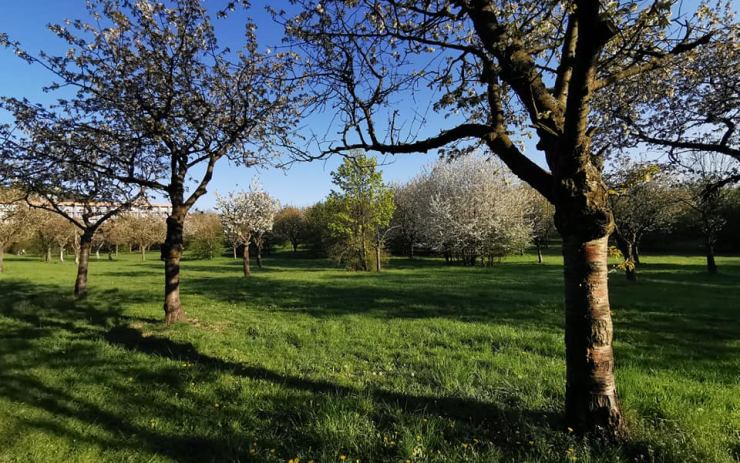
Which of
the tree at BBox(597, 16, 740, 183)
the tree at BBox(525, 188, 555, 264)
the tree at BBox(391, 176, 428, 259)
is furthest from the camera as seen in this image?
the tree at BBox(391, 176, 428, 259)

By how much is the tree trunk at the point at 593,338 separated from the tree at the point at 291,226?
70912mm

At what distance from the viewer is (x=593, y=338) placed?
3803mm

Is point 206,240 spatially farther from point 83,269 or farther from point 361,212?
point 83,269

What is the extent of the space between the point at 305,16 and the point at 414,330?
6880 mm

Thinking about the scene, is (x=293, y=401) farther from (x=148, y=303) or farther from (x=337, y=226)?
(x=337, y=226)

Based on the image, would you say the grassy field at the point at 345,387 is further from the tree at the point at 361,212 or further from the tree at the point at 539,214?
the tree at the point at 539,214

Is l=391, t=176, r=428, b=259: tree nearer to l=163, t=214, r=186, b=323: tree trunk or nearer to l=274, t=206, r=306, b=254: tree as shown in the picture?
l=274, t=206, r=306, b=254: tree

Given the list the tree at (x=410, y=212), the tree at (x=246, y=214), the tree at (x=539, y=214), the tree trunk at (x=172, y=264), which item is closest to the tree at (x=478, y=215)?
the tree at (x=539, y=214)

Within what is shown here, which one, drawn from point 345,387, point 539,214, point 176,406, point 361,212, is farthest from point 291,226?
point 176,406

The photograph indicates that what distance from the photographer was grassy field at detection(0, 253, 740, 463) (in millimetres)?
3842

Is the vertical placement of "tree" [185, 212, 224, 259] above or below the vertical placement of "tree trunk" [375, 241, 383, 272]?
above

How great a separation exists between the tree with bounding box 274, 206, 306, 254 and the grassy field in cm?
6337

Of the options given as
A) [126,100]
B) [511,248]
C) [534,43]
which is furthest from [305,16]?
[511,248]

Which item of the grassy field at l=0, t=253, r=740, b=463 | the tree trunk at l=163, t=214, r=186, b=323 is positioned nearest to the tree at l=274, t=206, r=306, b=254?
the grassy field at l=0, t=253, r=740, b=463
